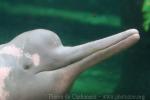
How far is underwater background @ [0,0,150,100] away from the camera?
697cm

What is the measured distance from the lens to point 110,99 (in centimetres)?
743

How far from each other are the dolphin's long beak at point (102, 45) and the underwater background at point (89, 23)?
2.73 m

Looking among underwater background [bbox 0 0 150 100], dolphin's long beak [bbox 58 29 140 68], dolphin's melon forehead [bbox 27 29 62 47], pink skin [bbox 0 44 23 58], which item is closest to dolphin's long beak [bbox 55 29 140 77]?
dolphin's long beak [bbox 58 29 140 68]

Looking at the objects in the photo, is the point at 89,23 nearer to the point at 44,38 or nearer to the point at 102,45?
the point at 44,38

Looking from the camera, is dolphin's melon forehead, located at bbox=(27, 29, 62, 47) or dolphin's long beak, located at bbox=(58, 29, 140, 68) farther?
dolphin's melon forehead, located at bbox=(27, 29, 62, 47)

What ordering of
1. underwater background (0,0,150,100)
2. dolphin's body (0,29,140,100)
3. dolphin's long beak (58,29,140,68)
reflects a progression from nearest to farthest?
dolphin's long beak (58,29,140,68), dolphin's body (0,29,140,100), underwater background (0,0,150,100)

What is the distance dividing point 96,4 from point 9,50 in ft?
9.61

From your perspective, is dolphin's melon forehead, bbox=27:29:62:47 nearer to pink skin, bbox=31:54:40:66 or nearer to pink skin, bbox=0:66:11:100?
pink skin, bbox=31:54:40:66

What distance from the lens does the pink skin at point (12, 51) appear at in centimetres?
425

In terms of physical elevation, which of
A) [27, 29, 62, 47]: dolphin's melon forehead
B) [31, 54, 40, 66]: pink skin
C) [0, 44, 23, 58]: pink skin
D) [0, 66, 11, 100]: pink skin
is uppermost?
[27, 29, 62, 47]: dolphin's melon forehead

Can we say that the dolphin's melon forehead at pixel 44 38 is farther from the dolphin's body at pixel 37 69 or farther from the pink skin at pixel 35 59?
the pink skin at pixel 35 59

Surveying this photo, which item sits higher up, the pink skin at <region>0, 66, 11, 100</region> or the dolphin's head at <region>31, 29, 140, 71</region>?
the dolphin's head at <region>31, 29, 140, 71</region>

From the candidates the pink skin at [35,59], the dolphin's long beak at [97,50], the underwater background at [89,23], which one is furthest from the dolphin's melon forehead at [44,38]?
the underwater background at [89,23]

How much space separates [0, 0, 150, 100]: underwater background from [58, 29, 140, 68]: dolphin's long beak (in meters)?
2.73
